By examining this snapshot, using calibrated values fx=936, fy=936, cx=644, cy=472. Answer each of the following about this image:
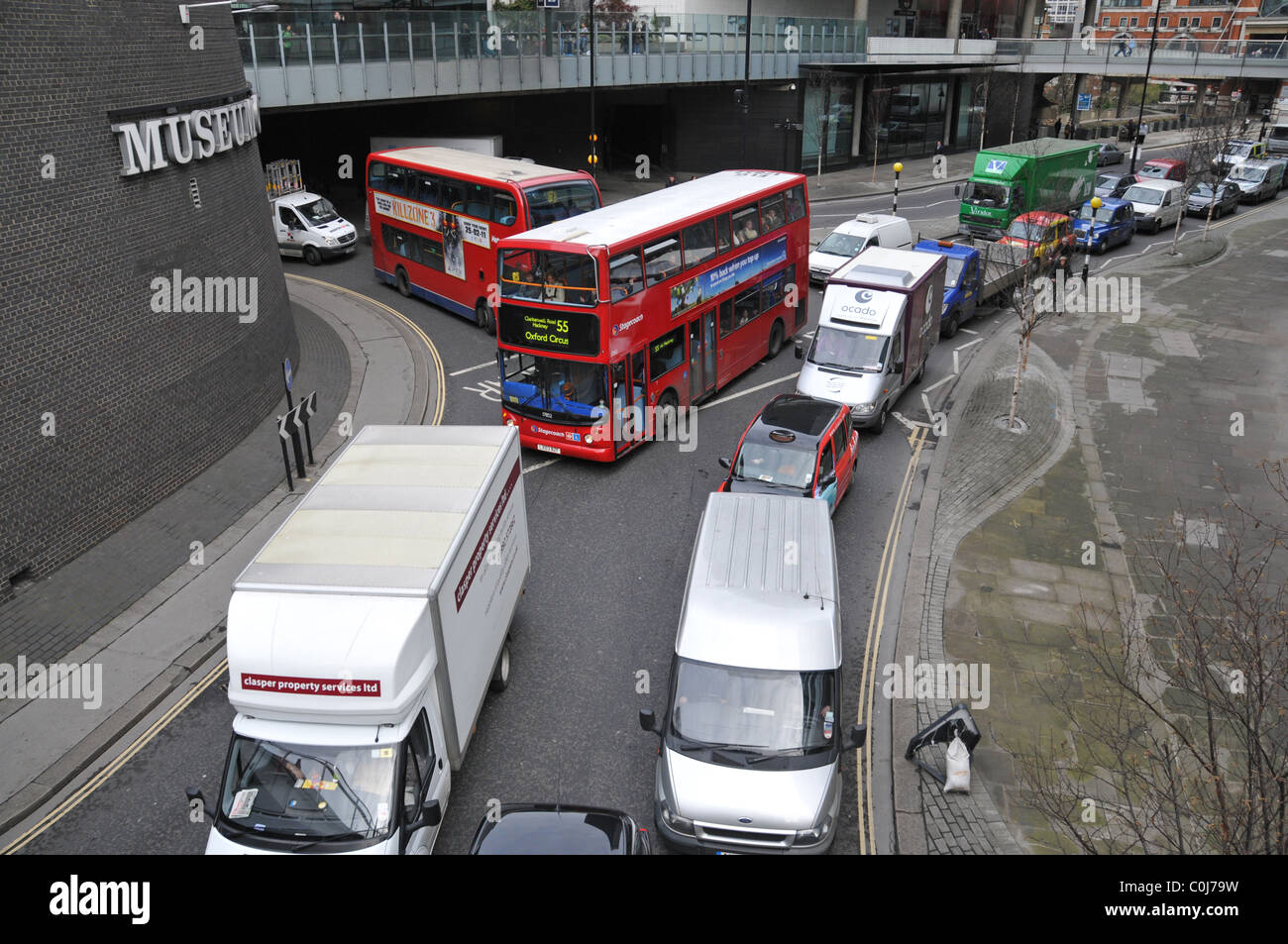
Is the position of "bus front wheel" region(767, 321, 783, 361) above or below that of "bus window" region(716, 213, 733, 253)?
below

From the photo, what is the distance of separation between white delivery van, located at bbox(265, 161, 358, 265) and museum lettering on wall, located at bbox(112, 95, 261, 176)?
11769mm

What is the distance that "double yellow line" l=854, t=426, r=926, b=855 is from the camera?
9.40 metres

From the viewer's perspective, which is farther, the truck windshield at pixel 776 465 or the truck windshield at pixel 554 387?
the truck windshield at pixel 554 387

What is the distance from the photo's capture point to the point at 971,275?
80.1ft

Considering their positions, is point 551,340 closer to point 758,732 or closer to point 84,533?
point 84,533

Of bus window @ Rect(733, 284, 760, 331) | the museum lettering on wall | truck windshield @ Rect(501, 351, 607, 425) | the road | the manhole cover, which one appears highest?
the museum lettering on wall

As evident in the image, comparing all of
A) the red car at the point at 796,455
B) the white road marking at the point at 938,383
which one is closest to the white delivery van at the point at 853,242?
the white road marking at the point at 938,383

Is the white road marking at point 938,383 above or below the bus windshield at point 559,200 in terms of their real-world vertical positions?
below

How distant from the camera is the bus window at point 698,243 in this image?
17.7m

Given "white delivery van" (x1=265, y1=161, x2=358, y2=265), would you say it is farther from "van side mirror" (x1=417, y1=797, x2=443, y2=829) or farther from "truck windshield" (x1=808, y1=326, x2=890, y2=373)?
"van side mirror" (x1=417, y1=797, x2=443, y2=829)

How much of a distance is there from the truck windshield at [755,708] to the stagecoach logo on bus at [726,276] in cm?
943

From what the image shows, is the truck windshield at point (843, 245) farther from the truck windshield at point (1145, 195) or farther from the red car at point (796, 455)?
the truck windshield at point (1145, 195)

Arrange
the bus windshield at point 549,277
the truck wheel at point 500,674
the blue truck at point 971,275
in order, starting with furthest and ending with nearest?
1. the blue truck at point 971,275
2. the bus windshield at point 549,277
3. the truck wheel at point 500,674

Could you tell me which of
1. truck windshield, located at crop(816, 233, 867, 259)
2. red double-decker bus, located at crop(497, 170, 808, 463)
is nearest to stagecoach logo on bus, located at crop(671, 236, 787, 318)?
red double-decker bus, located at crop(497, 170, 808, 463)
